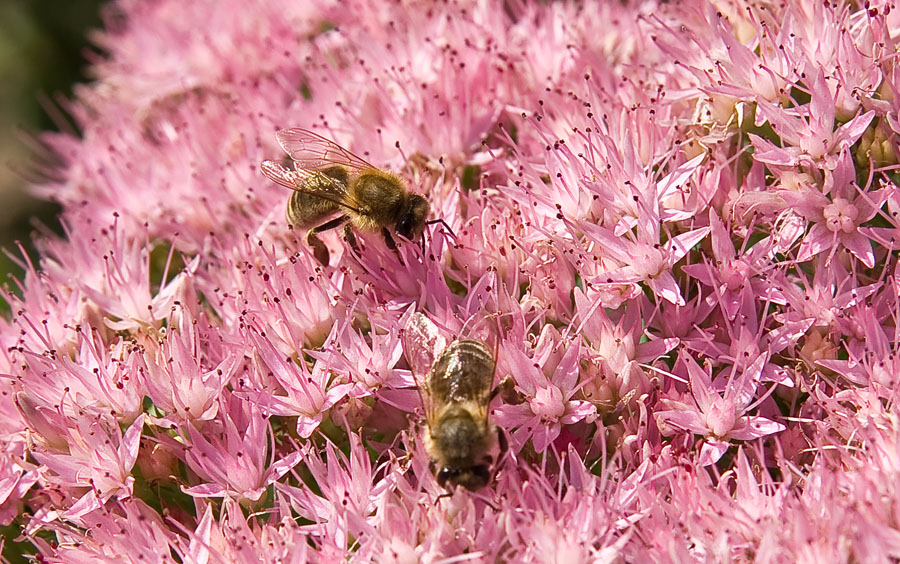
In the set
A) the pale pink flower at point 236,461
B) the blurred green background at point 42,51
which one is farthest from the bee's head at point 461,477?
the blurred green background at point 42,51

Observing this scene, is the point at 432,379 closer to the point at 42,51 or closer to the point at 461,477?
the point at 461,477

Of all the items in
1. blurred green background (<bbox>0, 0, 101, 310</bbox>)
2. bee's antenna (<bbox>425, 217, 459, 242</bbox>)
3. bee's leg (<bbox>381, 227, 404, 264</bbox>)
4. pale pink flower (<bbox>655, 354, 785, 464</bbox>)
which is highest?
blurred green background (<bbox>0, 0, 101, 310</bbox>)

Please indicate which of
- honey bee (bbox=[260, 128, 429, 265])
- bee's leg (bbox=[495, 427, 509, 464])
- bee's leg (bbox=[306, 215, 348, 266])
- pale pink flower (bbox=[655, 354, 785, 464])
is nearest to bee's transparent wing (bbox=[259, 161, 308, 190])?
honey bee (bbox=[260, 128, 429, 265])

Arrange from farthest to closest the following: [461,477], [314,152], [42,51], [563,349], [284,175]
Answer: [42,51], [314,152], [284,175], [563,349], [461,477]

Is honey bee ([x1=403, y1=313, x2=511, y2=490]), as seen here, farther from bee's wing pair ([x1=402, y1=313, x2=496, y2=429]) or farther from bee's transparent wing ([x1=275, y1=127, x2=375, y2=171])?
bee's transparent wing ([x1=275, y1=127, x2=375, y2=171])

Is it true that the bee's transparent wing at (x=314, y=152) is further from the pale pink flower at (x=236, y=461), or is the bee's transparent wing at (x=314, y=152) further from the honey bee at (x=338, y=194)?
the pale pink flower at (x=236, y=461)

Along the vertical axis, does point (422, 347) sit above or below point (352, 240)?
below

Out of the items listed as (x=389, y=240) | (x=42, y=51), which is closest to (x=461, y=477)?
(x=389, y=240)
